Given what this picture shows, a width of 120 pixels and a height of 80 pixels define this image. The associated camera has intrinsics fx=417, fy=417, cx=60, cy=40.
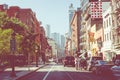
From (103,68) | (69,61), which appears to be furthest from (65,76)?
(69,61)

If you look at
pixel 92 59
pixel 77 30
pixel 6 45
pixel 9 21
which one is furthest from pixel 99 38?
pixel 77 30

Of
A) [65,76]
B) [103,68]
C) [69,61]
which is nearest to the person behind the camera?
[103,68]

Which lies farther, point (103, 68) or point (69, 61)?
point (69, 61)

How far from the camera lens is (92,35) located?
95.8m

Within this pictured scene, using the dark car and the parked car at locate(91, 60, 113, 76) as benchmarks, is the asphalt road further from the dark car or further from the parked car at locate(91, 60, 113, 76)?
the dark car

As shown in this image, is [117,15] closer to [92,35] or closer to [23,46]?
[23,46]

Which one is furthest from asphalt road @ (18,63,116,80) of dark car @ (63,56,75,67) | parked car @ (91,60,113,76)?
dark car @ (63,56,75,67)

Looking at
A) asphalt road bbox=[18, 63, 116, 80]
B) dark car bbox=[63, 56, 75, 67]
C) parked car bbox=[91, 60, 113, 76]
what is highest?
dark car bbox=[63, 56, 75, 67]

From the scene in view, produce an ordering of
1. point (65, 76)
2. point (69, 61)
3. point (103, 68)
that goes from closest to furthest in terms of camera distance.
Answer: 1. point (103, 68)
2. point (65, 76)
3. point (69, 61)

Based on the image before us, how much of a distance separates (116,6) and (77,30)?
93989 mm

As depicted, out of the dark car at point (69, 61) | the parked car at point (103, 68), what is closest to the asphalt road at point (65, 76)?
the parked car at point (103, 68)

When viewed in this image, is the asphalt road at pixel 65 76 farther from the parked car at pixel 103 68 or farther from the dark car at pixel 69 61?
the dark car at pixel 69 61

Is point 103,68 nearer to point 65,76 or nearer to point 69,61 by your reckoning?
point 65,76

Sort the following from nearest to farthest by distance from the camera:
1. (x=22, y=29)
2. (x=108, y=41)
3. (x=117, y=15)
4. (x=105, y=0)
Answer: (x=117, y=15)
(x=108, y=41)
(x=105, y=0)
(x=22, y=29)
